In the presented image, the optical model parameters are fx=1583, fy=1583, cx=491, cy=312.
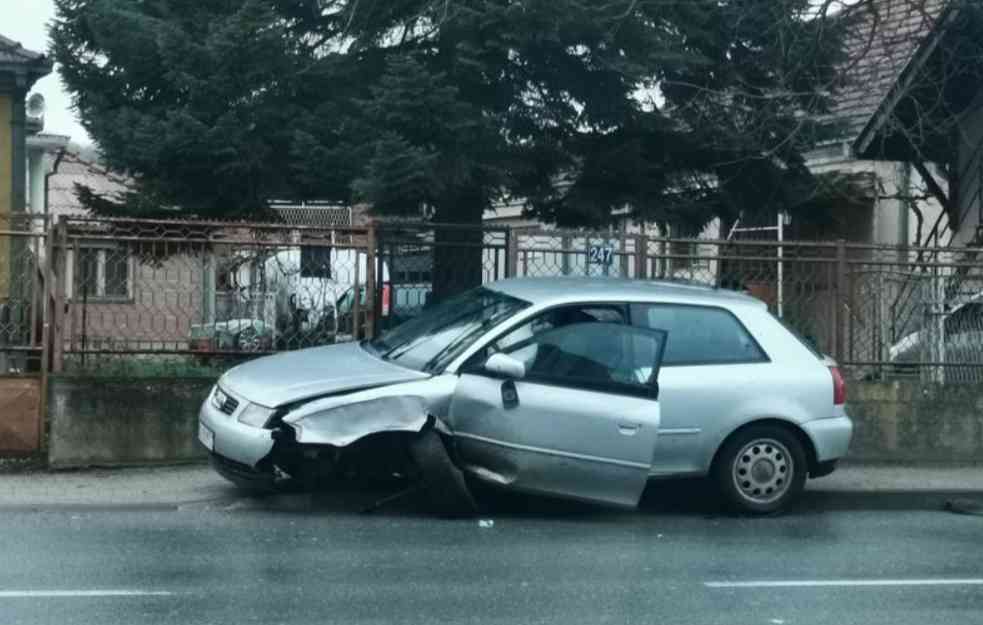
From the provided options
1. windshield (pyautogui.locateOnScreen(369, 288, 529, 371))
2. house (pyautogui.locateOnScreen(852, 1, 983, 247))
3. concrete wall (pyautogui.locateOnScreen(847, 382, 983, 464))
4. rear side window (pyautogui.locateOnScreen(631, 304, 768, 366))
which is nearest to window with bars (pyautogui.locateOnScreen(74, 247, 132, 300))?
windshield (pyautogui.locateOnScreen(369, 288, 529, 371))

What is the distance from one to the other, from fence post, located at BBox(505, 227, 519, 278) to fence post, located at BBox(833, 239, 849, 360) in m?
2.84

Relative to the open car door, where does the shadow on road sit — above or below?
below

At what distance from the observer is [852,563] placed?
32.2ft

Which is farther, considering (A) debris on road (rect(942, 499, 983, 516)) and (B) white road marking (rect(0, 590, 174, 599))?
(A) debris on road (rect(942, 499, 983, 516))

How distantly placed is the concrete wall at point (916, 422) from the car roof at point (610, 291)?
248cm

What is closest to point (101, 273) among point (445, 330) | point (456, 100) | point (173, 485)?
point (173, 485)

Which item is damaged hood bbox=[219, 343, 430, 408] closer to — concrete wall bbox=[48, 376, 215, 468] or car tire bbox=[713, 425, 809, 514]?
concrete wall bbox=[48, 376, 215, 468]

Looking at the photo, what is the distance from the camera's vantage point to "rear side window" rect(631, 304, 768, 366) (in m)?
11.4

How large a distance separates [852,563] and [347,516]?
3455 millimetres

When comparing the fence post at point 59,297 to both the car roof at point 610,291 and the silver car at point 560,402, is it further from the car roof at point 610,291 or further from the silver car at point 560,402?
the car roof at point 610,291

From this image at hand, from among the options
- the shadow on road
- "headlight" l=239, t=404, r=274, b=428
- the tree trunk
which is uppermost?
the tree trunk

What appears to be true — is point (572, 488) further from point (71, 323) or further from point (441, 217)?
point (441, 217)

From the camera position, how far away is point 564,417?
10.7 meters

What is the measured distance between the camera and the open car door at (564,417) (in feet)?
34.8
